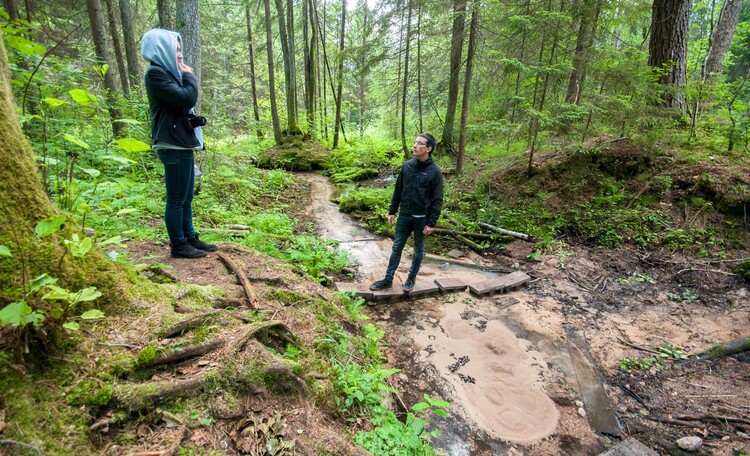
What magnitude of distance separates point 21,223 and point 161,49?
85.0 inches

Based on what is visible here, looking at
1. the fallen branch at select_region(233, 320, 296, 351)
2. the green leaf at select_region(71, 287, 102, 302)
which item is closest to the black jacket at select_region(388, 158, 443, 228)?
the fallen branch at select_region(233, 320, 296, 351)

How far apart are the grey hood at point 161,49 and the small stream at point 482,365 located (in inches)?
151

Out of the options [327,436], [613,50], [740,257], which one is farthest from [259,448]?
[613,50]

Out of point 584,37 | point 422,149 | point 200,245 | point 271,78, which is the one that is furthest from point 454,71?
point 200,245

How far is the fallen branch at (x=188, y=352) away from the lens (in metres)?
1.97

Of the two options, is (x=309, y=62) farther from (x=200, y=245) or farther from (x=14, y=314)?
(x=14, y=314)

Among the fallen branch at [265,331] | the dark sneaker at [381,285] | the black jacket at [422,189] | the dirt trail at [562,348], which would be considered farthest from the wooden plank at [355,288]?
the fallen branch at [265,331]

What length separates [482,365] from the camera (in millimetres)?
4012

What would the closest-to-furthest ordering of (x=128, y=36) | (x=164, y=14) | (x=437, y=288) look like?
(x=437, y=288)
(x=164, y=14)
(x=128, y=36)

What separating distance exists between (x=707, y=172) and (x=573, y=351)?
5656 millimetres

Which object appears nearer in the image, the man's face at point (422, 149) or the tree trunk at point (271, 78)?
A: the man's face at point (422, 149)

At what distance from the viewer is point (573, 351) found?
438 centimetres

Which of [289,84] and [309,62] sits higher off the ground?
[309,62]

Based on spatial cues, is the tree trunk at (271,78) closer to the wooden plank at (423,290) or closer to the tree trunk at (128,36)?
the tree trunk at (128,36)
